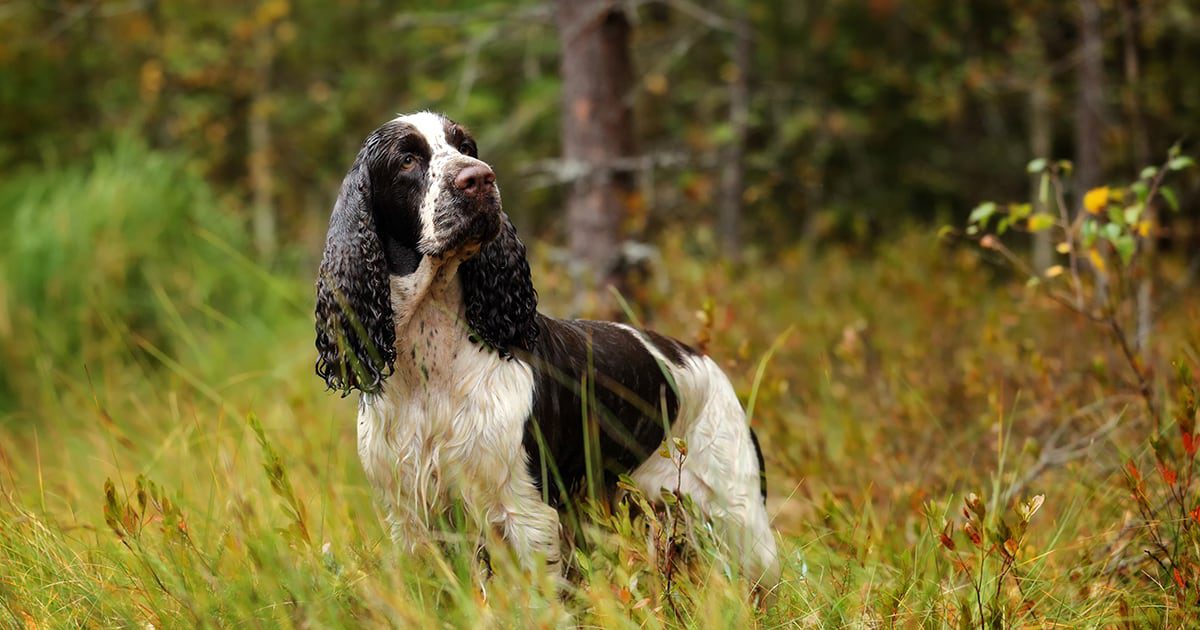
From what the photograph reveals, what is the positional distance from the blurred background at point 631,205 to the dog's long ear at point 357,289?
Answer: 0.38m

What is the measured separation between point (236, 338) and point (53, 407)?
1.35 metres

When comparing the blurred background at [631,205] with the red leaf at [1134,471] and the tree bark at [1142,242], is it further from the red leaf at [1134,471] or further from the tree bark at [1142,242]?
the red leaf at [1134,471]

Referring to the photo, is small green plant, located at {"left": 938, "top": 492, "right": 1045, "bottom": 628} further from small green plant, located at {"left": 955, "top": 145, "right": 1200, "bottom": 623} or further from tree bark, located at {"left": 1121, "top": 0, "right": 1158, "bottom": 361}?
tree bark, located at {"left": 1121, "top": 0, "right": 1158, "bottom": 361}

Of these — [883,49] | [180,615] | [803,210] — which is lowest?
[803,210]

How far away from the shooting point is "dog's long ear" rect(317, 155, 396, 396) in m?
3.12

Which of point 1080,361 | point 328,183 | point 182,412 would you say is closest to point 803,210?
Result: point 328,183

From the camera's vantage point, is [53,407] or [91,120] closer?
[53,407]

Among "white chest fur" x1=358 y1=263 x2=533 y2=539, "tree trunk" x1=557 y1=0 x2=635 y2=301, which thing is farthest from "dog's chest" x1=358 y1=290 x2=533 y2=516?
"tree trunk" x1=557 y1=0 x2=635 y2=301

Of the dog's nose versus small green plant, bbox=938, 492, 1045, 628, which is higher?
the dog's nose

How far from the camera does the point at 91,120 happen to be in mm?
15969

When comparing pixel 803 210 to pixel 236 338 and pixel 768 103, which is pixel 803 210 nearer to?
pixel 768 103

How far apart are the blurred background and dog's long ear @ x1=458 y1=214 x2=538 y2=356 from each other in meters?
0.72

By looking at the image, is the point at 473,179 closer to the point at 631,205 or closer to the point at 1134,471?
the point at 1134,471

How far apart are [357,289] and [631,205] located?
12.6ft
